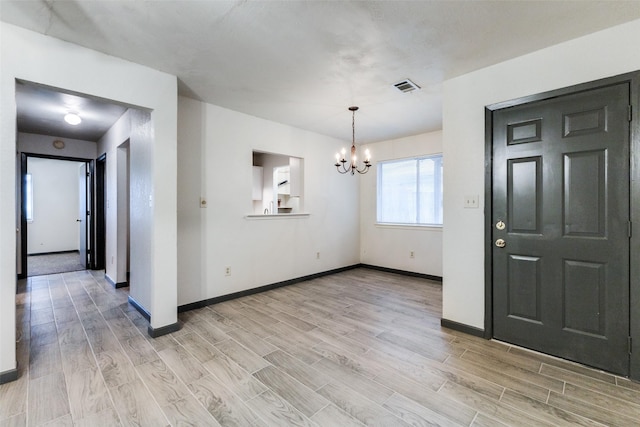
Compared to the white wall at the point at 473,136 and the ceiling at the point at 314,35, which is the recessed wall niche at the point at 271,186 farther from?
the white wall at the point at 473,136

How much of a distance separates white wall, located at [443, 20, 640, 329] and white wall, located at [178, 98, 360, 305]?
8.11 feet

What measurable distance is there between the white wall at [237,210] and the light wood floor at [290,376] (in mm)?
682

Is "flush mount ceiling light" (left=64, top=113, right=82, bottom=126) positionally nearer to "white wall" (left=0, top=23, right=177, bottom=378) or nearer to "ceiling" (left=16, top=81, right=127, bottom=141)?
"ceiling" (left=16, top=81, right=127, bottom=141)

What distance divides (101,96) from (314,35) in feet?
6.28

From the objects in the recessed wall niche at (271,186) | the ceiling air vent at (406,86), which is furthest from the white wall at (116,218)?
the ceiling air vent at (406,86)

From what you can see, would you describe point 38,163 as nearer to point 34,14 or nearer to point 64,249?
point 64,249

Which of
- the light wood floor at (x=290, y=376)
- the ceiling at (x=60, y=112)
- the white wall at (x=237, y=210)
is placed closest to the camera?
the light wood floor at (x=290, y=376)

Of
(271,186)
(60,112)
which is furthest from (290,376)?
(271,186)

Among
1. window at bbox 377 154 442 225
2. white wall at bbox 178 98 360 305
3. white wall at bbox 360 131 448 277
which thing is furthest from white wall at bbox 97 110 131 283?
window at bbox 377 154 442 225

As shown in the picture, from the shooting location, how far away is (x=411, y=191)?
5.35m

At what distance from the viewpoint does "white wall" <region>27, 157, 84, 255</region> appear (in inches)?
295

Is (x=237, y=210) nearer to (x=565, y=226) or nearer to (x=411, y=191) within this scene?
(x=411, y=191)

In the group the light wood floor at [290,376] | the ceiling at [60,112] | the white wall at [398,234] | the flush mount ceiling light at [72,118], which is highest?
the ceiling at [60,112]

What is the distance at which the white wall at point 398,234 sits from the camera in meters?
4.95
